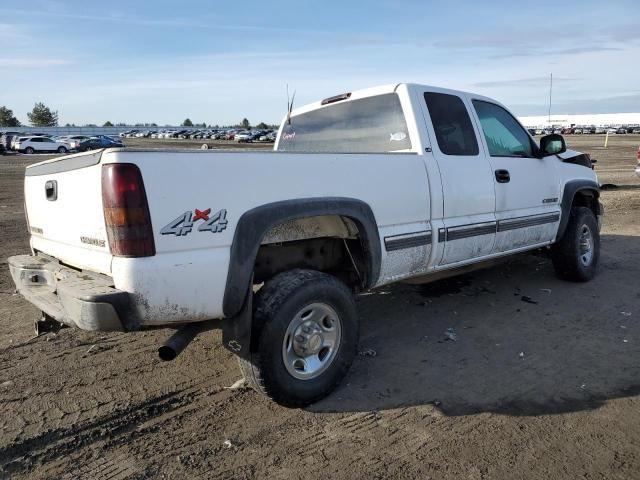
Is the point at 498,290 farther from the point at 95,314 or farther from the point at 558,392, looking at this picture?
the point at 95,314

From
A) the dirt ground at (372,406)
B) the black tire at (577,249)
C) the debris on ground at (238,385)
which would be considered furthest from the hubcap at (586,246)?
the debris on ground at (238,385)

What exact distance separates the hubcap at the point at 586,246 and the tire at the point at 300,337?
3782 mm

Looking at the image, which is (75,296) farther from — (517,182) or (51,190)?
(517,182)

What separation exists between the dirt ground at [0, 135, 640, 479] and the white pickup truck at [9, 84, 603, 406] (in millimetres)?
381

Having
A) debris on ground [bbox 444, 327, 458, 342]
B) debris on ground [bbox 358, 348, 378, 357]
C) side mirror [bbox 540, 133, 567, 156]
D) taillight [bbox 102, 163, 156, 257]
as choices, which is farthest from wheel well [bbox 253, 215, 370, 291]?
side mirror [bbox 540, 133, 567, 156]

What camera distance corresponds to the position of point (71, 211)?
125 inches

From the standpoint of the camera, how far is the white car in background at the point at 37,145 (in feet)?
135

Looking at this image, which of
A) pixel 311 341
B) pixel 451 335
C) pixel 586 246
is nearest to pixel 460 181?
pixel 451 335

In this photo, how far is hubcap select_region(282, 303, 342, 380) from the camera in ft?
11.1

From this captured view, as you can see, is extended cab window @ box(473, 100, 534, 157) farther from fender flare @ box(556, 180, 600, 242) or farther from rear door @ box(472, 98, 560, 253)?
fender flare @ box(556, 180, 600, 242)

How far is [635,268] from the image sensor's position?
269 inches

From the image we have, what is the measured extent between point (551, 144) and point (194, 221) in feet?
13.6

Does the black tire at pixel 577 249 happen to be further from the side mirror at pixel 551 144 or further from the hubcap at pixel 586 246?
the side mirror at pixel 551 144

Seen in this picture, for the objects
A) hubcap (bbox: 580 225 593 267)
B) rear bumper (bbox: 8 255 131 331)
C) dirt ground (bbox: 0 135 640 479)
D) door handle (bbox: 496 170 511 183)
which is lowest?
dirt ground (bbox: 0 135 640 479)
